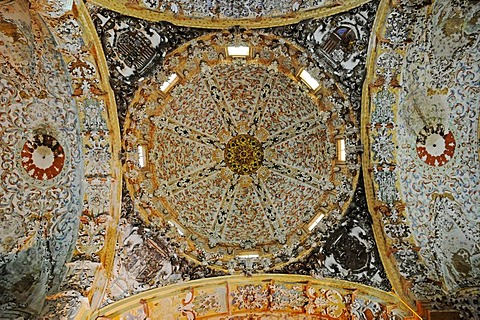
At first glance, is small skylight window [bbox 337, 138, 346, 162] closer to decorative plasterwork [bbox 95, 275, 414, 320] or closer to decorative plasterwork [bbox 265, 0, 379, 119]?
decorative plasterwork [bbox 265, 0, 379, 119]

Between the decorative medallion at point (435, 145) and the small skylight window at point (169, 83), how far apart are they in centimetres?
644

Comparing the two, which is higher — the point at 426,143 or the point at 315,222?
the point at 426,143

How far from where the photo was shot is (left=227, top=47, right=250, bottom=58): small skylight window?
39.4 ft

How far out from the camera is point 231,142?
14273mm

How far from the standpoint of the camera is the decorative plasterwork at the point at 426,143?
1033 centimetres

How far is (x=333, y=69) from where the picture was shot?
11.6m

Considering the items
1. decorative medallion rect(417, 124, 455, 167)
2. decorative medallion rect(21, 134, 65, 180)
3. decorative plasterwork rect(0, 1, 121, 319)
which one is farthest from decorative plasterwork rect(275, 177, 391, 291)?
decorative medallion rect(21, 134, 65, 180)

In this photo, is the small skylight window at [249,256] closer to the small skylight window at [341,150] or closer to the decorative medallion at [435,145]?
the small skylight window at [341,150]

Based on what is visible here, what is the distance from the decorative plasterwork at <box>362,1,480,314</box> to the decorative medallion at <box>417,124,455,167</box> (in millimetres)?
23

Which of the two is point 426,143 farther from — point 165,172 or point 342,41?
point 165,172

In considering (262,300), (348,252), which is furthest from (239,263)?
(348,252)

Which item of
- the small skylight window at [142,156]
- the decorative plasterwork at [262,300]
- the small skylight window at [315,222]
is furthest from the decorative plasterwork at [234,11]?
the decorative plasterwork at [262,300]

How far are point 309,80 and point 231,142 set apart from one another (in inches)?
132

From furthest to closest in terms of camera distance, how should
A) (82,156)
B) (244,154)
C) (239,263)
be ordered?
(244,154) → (239,263) → (82,156)
